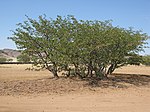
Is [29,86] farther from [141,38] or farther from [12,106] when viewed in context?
[141,38]

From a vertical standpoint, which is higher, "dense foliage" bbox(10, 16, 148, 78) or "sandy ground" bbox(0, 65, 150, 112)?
"dense foliage" bbox(10, 16, 148, 78)

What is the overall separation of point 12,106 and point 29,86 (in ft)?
20.2

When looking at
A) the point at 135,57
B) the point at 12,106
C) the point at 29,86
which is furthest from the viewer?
the point at 135,57

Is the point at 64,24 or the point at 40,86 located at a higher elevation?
the point at 64,24

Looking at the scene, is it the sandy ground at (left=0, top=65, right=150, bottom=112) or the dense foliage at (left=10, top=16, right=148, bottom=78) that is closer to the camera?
the sandy ground at (left=0, top=65, right=150, bottom=112)

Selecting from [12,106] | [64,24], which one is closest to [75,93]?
A: [12,106]

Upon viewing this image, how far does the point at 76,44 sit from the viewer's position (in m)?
19.7

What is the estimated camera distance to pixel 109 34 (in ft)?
67.4

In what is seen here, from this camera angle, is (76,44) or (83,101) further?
(76,44)

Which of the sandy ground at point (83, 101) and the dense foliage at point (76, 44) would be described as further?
the dense foliage at point (76, 44)

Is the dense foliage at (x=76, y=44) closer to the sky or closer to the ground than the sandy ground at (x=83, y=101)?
closer to the sky

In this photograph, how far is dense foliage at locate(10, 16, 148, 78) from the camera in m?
19.9

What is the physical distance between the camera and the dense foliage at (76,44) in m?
19.9

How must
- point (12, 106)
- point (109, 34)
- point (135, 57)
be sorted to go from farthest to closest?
point (135, 57) → point (109, 34) → point (12, 106)
